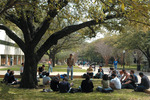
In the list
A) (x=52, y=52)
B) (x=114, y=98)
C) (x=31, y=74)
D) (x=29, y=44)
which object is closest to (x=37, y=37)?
(x=29, y=44)

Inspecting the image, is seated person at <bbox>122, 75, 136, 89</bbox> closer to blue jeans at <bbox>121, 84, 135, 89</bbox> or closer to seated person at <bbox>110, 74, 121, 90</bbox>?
blue jeans at <bbox>121, 84, 135, 89</bbox>

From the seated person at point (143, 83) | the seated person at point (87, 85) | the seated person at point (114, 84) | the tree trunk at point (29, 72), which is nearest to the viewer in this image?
the seated person at point (87, 85)

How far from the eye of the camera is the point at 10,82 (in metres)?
9.71

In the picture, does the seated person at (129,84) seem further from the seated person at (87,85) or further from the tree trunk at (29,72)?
the tree trunk at (29,72)

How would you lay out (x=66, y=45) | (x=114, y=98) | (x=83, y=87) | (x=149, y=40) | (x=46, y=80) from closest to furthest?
(x=114, y=98) < (x=83, y=87) < (x=46, y=80) < (x=149, y=40) < (x=66, y=45)

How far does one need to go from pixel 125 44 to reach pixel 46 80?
21.0m

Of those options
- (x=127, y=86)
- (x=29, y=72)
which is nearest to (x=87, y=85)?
(x=127, y=86)

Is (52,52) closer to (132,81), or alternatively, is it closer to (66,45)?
(66,45)

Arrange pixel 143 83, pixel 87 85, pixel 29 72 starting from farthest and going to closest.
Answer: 1. pixel 29 72
2. pixel 143 83
3. pixel 87 85

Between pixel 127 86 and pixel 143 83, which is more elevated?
pixel 143 83

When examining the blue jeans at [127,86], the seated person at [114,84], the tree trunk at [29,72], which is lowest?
the blue jeans at [127,86]

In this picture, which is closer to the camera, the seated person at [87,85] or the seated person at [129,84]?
the seated person at [87,85]

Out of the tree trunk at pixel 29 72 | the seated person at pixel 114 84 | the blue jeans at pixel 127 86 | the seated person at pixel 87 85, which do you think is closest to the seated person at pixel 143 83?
the blue jeans at pixel 127 86

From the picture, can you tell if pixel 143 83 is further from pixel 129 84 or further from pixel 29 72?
pixel 29 72
